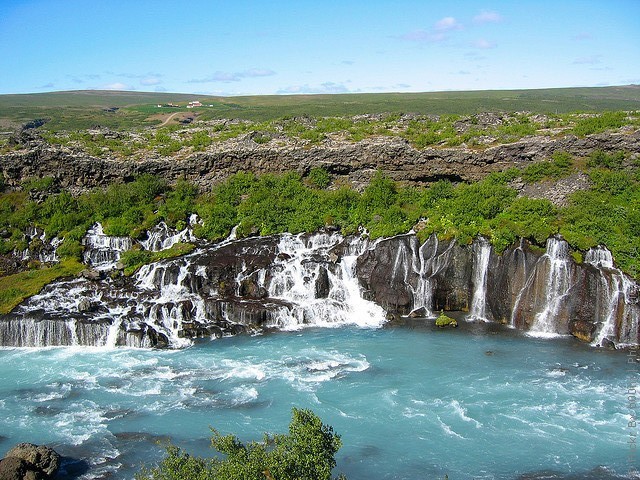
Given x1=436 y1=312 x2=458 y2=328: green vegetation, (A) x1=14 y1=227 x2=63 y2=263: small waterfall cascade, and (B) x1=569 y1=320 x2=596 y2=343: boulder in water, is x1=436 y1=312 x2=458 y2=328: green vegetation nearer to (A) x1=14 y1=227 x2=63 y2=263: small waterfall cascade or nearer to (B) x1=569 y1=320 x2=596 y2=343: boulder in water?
(B) x1=569 y1=320 x2=596 y2=343: boulder in water

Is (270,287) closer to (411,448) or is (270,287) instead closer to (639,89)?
(411,448)

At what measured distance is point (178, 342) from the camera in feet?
111

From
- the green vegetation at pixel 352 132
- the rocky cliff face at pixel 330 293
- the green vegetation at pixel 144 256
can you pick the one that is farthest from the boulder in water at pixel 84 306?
the green vegetation at pixel 352 132

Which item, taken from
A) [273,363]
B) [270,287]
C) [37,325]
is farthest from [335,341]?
[37,325]

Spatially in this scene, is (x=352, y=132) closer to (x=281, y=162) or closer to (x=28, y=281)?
(x=281, y=162)

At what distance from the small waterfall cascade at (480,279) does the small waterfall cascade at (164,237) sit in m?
20.4

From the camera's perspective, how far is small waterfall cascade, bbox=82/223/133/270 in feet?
140

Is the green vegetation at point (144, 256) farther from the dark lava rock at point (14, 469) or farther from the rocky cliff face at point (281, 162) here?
the dark lava rock at point (14, 469)

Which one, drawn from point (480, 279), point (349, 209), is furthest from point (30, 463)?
point (349, 209)

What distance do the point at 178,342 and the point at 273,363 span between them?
6.41 meters

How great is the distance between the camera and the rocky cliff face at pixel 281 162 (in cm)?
4700

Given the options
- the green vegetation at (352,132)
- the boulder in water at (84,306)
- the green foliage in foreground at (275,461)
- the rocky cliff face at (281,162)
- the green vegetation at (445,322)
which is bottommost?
the green vegetation at (445,322)

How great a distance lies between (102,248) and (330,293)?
17.7 meters

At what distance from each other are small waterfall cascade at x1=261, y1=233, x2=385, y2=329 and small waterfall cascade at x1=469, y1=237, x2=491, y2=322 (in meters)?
5.76
